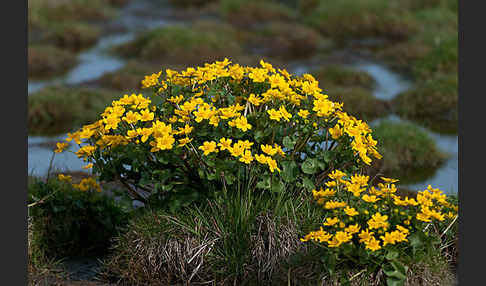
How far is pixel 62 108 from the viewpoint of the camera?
8.38 metres

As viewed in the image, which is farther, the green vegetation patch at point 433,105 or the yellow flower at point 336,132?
the green vegetation patch at point 433,105

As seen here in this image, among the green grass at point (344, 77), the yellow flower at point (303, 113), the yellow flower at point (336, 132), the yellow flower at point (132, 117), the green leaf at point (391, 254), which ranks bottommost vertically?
the green grass at point (344, 77)

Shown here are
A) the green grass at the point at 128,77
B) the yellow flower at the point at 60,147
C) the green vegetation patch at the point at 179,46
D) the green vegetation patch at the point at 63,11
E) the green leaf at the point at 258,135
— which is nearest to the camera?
the green leaf at the point at 258,135

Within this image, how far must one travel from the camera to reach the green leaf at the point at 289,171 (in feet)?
12.2

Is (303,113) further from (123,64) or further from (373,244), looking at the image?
(123,64)

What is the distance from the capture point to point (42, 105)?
8.41 m

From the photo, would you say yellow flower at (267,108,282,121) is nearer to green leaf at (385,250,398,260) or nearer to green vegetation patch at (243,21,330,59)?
A: green leaf at (385,250,398,260)

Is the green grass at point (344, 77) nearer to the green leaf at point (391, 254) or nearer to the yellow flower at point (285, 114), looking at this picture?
the yellow flower at point (285, 114)

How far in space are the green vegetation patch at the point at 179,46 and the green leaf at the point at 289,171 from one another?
7.22 metres

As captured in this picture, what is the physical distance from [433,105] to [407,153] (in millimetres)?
2096

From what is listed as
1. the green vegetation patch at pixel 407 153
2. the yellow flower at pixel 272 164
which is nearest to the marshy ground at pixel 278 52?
the green vegetation patch at pixel 407 153

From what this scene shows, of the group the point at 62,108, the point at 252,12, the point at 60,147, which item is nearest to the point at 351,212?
the point at 60,147

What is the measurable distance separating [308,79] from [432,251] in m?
1.37

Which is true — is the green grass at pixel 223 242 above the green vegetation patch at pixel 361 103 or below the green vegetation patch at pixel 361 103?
above
